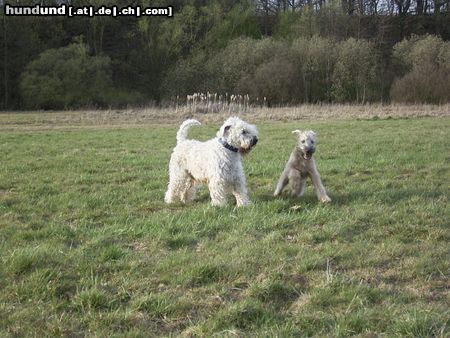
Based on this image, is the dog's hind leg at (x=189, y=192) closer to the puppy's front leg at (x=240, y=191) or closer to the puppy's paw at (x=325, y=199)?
the puppy's front leg at (x=240, y=191)

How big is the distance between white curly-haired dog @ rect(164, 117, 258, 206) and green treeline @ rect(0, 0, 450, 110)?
27534 mm

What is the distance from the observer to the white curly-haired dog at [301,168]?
23.1 feet

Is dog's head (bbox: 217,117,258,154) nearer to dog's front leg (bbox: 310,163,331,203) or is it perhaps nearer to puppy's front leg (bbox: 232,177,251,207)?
puppy's front leg (bbox: 232,177,251,207)

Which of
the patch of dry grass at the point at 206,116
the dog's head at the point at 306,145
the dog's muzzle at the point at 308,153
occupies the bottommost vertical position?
the dog's muzzle at the point at 308,153

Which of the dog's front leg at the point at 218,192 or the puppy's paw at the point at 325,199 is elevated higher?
the dog's front leg at the point at 218,192

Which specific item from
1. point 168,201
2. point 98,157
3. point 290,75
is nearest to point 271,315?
point 168,201

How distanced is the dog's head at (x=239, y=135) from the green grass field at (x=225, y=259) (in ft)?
2.80

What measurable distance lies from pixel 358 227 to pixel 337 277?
1.63 metres

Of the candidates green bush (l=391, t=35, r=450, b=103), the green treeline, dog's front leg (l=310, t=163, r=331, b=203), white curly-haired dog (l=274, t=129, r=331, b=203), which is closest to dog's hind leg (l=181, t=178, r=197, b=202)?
white curly-haired dog (l=274, t=129, r=331, b=203)

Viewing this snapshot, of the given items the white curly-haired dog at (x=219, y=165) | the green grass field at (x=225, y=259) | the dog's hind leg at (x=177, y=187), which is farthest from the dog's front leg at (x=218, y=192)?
the dog's hind leg at (x=177, y=187)

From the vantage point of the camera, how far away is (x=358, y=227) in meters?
5.49

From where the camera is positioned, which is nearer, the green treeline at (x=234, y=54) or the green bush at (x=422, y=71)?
the green bush at (x=422, y=71)

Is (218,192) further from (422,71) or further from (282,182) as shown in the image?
(422,71)

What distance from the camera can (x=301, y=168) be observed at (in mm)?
7074
